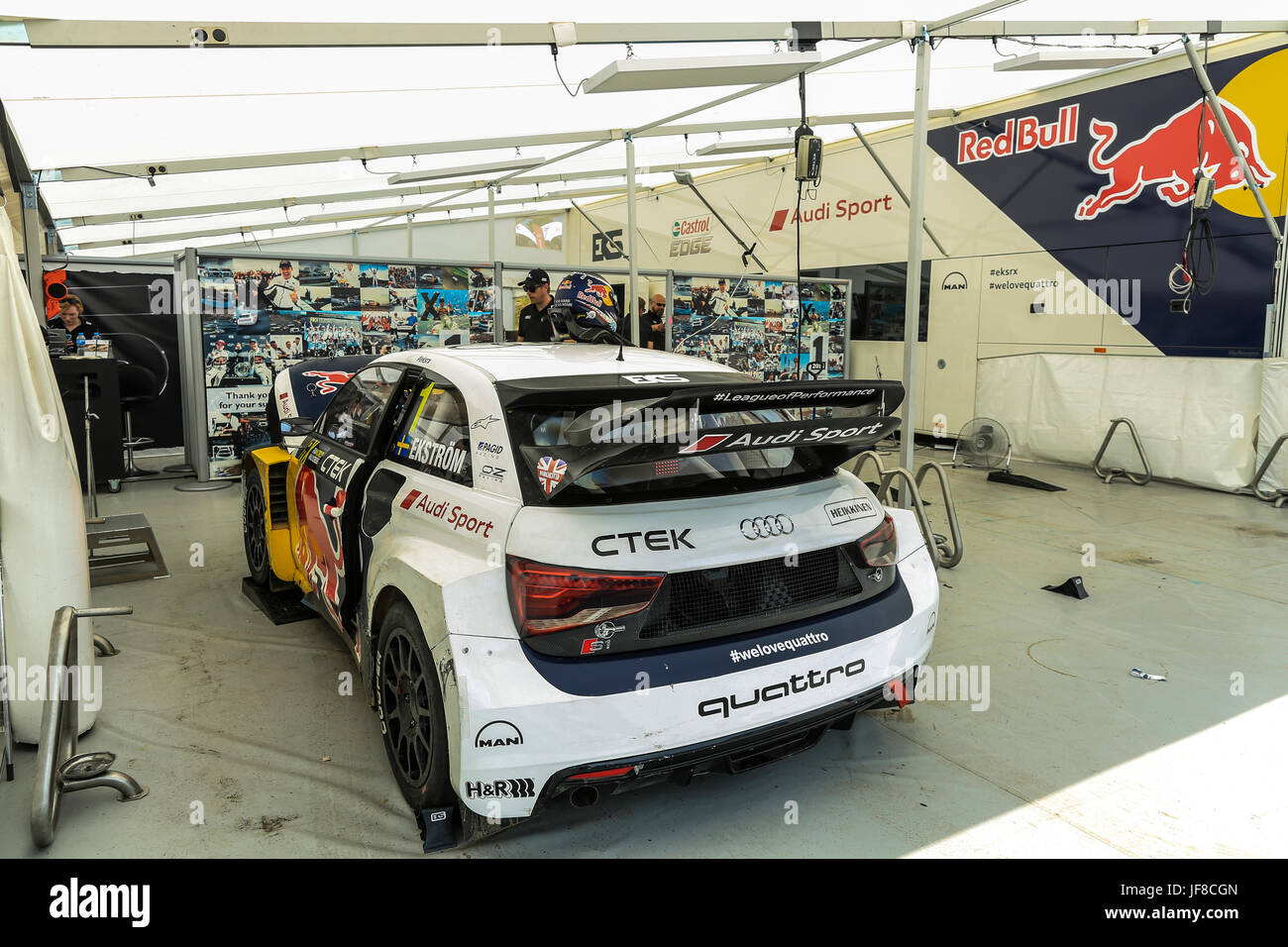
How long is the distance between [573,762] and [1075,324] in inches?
381

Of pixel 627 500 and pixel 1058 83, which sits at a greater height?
pixel 1058 83

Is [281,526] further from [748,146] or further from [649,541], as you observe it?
[748,146]

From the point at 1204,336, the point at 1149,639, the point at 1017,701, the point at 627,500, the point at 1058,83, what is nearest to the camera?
the point at 627,500

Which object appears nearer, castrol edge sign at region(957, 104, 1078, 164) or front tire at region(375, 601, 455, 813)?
front tire at region(375, 601, 455, 813)

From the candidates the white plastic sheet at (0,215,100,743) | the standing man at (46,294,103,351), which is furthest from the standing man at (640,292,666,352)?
the white plastic sheet at (0,215,100,743)

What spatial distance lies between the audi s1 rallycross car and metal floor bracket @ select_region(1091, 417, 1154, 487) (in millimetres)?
7256

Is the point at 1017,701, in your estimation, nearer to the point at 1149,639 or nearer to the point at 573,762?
the point at 1149,639

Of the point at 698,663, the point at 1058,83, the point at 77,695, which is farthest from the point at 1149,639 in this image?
the point at 1058,83

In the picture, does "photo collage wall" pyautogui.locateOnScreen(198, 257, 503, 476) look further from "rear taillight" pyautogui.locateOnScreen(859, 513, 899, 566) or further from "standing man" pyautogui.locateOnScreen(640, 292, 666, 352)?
"rear taillight" pyautogui.locateOnScreen(859, 513, 899, 566)

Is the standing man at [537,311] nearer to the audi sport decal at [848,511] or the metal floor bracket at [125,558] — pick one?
the metal floor bracket at [125,558]

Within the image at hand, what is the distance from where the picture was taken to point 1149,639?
441cm

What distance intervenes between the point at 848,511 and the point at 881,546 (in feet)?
0.56

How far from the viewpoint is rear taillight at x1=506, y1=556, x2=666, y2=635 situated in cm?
231

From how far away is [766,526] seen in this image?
8.64 ft
